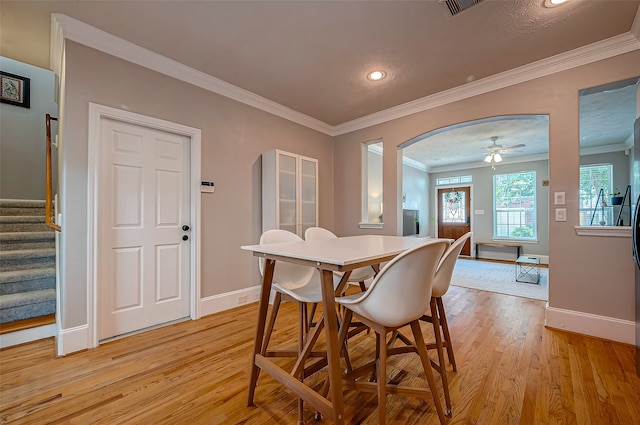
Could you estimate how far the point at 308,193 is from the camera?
3797 millimetres

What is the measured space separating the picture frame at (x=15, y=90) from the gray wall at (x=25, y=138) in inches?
1.9

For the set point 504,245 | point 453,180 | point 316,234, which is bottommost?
point 504,245

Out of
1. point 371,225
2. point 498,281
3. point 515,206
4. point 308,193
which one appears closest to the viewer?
point 308,193

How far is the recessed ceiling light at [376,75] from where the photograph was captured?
282 cm

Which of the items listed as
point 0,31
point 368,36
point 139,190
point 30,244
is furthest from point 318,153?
point 30,244

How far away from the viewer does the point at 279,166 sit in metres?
3.38

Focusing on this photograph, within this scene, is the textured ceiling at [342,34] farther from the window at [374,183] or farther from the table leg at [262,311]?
the window at [374,183]

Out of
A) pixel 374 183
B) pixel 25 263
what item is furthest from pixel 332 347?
pixel 374 183

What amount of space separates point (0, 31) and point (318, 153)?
3.43 m

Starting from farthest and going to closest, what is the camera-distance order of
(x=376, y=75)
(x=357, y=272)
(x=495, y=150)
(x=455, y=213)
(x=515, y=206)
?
1. (x=455, y=213)
2. (x=515, y=206)
3. (x=495, y=150)
4. (x=376, y=75)
5. (x=357, y=272)

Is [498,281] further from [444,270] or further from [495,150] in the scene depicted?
[444,270]

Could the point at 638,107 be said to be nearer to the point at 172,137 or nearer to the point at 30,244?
the point at 172,137

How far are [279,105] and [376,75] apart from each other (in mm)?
1383

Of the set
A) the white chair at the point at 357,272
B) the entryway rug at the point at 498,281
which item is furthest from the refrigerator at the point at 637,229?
the white chair at the point at 357,272
